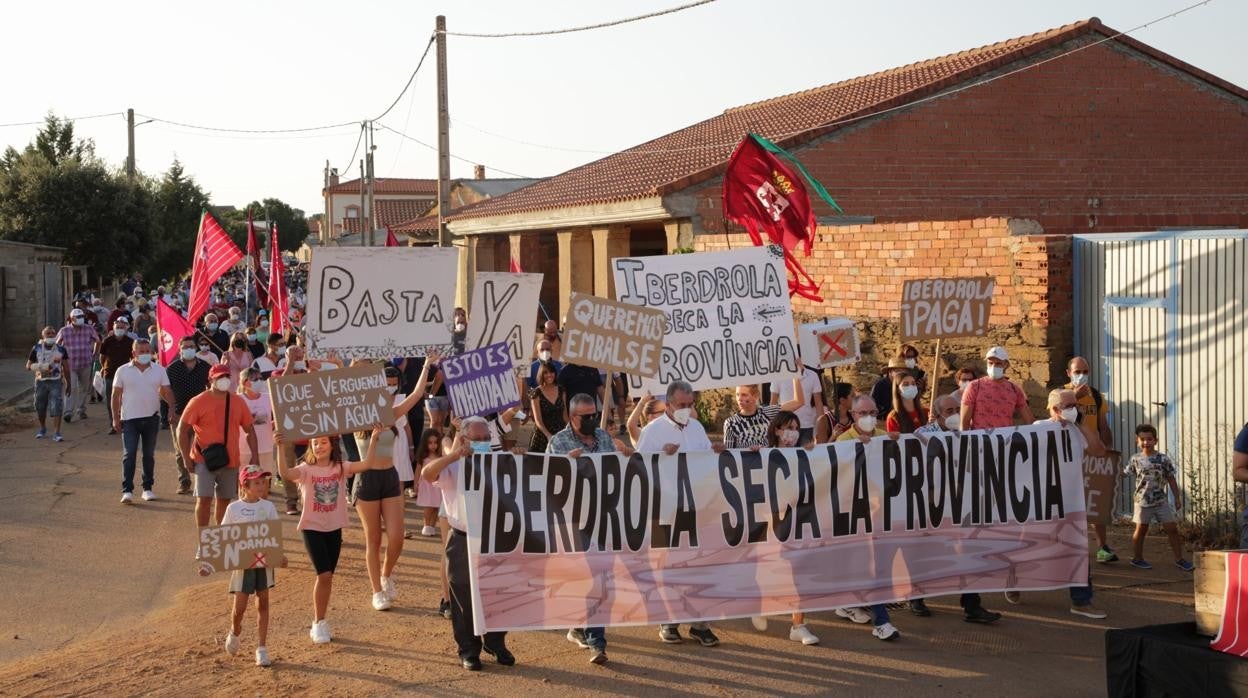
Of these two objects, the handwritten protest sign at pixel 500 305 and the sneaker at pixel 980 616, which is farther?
the handwritten protest sign at pixel 500 305

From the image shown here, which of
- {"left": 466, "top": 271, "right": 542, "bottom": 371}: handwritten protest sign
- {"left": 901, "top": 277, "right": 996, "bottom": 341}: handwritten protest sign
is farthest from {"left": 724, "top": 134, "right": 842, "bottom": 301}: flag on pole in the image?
{"left": 466, "top": 271, "right": 542, "bottom": 371}: handwritten protest sign

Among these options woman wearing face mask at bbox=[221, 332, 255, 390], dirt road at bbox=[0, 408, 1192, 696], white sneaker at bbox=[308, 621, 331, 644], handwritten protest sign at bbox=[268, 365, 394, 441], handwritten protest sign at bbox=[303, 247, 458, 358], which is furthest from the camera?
woman wearing face mask at bbox=[221, 332, 255, 390]

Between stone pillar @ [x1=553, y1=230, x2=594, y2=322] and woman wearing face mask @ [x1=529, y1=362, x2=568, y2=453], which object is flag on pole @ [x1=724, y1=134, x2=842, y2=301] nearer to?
woman wearing face mask @ [x1=529, y1=362, x2=568, y2=453]

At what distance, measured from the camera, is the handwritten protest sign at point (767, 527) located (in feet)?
25.6

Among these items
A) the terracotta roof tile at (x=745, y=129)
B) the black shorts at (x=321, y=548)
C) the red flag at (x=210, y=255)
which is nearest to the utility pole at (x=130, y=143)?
the terracotta roof tile at (x=745, y=129)

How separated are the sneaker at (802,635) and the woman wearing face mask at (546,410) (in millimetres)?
3322

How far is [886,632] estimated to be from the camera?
321 inches

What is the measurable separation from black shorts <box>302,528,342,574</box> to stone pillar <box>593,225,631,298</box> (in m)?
15.8

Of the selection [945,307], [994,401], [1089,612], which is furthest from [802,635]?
[945,307]

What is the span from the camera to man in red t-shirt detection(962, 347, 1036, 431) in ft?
33.4

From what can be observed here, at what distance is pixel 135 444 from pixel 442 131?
10.6 m

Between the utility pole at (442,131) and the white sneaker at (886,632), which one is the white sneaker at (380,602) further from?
the utility pole at (442,131)

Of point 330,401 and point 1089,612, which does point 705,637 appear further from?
point 330,401

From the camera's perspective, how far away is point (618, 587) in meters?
7.91
